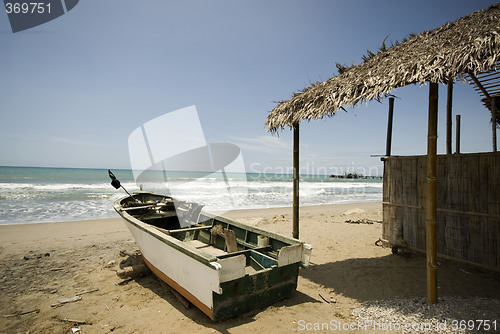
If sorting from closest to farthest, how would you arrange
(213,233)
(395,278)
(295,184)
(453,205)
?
(395,278)
(453,205)
(213,233)
(295,184)

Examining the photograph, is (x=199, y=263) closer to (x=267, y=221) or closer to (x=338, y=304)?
(x=338, y=304)

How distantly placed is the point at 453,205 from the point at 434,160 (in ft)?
5.75

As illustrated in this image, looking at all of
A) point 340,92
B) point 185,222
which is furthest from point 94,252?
point 340,92

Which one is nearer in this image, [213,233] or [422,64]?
[422,64]

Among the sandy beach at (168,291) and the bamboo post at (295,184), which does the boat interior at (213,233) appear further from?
the bamboo post at (295,184)

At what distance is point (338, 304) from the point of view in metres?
3.56

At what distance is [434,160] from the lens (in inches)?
120

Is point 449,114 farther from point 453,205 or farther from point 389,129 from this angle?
point 453,205

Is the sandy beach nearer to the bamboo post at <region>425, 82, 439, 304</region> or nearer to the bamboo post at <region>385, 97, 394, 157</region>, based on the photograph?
the bamboo post at <region>425, 82, 439, 304</region>

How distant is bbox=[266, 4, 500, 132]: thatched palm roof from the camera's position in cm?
267

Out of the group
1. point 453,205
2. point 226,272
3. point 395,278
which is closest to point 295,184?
point 395,278

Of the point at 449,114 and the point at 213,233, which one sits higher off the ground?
the point at 449,114

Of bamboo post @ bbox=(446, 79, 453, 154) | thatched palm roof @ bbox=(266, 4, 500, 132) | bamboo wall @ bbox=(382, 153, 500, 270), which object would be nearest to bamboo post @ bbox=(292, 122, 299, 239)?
thatched palm roof @ bbox=(266, 4, 500, 132)

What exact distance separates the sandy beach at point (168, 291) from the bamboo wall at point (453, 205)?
12.4 inches
